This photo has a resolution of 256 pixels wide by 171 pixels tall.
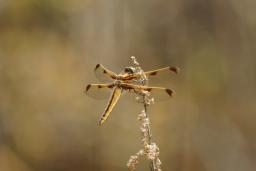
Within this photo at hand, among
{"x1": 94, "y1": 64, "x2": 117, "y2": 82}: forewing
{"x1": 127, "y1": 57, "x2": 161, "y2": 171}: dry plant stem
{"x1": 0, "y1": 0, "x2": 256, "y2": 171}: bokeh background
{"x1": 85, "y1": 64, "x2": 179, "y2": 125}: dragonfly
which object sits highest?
{"x1": 0, "y1": 0, "x2": 256, "y2": 171}: bokeh background

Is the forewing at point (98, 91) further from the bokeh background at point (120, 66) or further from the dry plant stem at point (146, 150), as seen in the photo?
the bokeh background at point (120, 66)

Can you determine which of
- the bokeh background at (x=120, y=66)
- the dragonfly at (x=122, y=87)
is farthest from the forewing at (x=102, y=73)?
the bokeh background at (x=120, y=66)

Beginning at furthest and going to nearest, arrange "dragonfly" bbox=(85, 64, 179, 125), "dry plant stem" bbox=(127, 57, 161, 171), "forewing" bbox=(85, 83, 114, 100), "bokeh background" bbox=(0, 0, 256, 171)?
1. "bokeh background" bbox=(0, 0, 256, 171)
2. "forewing" bbox=(85, 83, 114, 100)
3. "dragonfly" bbox=(85, 64, 179, 125)
4. "dry plant stem" bbox=(127, 57, 161, 171)

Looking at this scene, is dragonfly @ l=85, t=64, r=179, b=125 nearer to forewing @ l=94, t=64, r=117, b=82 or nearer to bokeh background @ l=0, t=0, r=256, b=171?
forewing @ l=94, t=64, r=117, b=82

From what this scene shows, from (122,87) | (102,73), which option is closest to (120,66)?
(102,73)

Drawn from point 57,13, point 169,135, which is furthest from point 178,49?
point 57,13

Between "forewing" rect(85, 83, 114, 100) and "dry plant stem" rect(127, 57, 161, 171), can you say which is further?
"forewing" rect(85, 83, 114, 100)

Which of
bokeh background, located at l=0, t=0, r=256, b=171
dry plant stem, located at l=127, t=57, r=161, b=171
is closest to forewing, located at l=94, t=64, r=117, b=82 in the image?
dry plant stem, located at l=127, t=57, r=161, b=171
